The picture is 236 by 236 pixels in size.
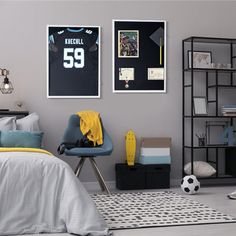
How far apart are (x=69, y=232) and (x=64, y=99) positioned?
9.47ft

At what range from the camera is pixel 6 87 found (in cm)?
588

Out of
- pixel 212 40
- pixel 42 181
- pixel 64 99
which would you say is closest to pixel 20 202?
pixel 42 181

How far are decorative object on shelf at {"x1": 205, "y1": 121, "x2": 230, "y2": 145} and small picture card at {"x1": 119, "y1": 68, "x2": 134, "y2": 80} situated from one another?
1.27 m

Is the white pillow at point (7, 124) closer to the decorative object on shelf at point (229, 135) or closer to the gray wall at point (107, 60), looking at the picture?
the gray wall at point (107, 60)

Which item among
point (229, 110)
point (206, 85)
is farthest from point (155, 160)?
point (206, 85)

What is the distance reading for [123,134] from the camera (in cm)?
638

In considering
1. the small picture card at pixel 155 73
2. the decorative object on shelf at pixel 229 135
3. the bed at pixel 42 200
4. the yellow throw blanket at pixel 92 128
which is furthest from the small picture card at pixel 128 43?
the bed at pixel 42 200

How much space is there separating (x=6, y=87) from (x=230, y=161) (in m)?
3.15

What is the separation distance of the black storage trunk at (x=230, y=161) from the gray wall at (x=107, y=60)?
68 centimetres

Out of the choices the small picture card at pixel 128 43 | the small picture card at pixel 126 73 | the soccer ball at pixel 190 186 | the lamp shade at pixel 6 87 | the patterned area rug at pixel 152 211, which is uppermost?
the small picture card at pixel 128 43

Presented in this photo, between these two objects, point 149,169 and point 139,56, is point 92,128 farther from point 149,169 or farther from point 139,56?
point 139,56

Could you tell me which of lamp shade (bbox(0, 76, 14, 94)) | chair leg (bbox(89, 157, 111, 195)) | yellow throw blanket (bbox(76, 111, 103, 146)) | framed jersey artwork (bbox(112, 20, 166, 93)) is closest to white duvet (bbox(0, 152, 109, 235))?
chair leg (bbox(89, 157, 111, 195))

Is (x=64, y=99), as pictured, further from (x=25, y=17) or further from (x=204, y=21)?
(x=204, y=21)

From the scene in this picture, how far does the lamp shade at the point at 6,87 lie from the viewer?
587 cm
